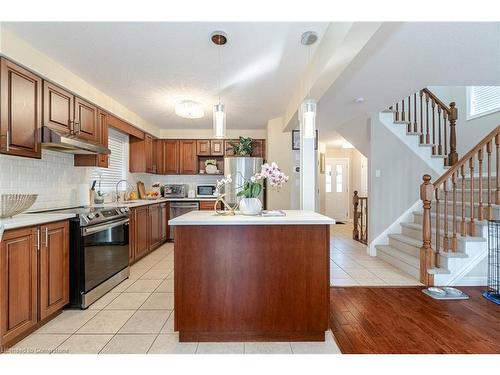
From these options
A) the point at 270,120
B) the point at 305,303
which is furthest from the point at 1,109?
the point at 270,120

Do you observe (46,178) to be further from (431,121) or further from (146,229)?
(431,121)

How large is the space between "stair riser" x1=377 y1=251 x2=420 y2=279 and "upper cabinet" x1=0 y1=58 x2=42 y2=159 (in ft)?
14.4

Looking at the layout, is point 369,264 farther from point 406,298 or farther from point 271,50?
Answer: point 271,50

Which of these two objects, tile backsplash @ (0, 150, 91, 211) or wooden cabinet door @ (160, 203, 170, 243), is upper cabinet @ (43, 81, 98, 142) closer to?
tile backsplash @ (0, 150, 91, 211)

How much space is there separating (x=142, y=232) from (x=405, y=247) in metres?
3.97

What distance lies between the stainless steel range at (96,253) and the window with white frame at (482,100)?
5.91 meters

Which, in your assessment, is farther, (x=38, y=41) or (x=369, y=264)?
(x=369, y=264)

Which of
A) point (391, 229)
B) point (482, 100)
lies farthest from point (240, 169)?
point (482, 100)

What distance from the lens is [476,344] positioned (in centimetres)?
185

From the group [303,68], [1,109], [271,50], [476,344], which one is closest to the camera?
[476,344]

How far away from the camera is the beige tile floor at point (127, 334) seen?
1832 millimetres

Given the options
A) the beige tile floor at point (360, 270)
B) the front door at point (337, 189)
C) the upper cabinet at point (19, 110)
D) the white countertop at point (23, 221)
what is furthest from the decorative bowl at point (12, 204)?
the front door at point (337, 189)

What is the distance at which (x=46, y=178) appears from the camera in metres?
2.94

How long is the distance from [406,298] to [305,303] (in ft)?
4.73
